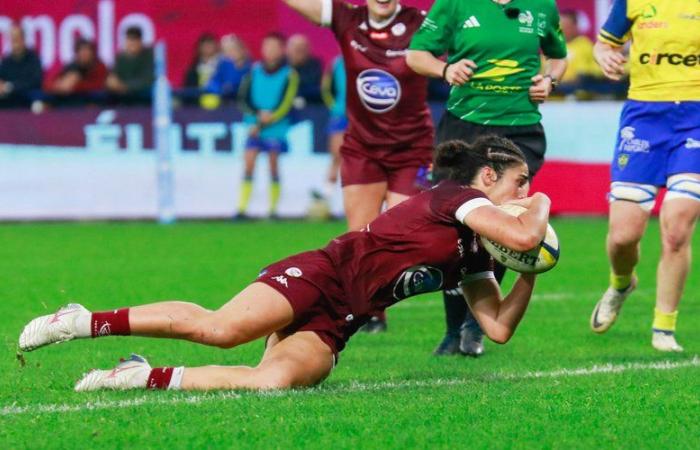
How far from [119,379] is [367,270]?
1.25 meters

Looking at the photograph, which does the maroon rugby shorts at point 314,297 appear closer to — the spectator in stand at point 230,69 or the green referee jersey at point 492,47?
the green referee jersey at point 492,47

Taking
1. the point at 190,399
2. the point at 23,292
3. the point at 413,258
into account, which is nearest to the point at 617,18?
the point at 413,258

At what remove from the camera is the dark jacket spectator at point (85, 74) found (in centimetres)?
2153

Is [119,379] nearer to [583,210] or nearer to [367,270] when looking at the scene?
[367,270]

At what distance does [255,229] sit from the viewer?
61.1 feet

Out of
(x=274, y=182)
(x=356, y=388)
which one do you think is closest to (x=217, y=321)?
(x=356, y=388)

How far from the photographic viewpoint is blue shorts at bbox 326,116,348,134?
773 inches

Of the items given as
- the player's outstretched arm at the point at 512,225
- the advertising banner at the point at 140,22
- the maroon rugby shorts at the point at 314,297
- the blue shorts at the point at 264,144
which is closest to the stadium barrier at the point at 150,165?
the blue shorts at the point at 264,144

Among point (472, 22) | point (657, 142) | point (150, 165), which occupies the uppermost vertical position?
point (472, 22)

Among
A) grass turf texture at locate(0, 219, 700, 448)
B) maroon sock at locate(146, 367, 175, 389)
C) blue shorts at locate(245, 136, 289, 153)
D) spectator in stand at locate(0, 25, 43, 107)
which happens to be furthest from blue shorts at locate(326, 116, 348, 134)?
maroon sock at locate(146, 367, 175, 389)

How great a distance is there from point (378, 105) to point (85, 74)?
12784 mm

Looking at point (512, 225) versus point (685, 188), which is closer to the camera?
point (512, 225)

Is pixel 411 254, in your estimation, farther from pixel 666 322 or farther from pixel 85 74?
pixel 85 74

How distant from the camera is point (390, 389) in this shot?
6734mm
